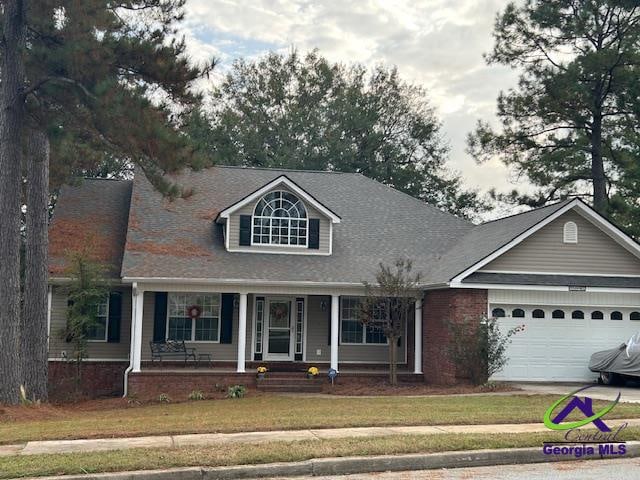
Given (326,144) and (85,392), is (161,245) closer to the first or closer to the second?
(85,392)

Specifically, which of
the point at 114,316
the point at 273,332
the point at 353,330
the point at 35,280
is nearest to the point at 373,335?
the point at 353,330

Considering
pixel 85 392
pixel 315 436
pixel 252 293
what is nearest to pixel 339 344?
pixel 252 293

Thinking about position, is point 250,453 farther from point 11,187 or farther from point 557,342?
point 557,342

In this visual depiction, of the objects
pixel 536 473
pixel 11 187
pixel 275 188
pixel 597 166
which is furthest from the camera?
pixel 597 166

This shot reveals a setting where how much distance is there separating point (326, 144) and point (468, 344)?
73.9ft

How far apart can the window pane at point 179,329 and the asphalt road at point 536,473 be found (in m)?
12.7

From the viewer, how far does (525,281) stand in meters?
18.4

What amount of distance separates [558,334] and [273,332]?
26.5 feet

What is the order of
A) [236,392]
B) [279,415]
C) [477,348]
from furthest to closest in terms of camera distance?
[477,348] → [236,392] → [279,415]

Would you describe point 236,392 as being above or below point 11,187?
below

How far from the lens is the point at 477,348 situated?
17625mm

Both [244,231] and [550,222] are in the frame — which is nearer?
[550,222]

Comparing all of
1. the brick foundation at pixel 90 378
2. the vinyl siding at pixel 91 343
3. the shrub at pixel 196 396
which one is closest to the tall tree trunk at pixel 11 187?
the brick foundation at pixel 90 378

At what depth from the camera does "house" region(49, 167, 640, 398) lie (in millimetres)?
18516
